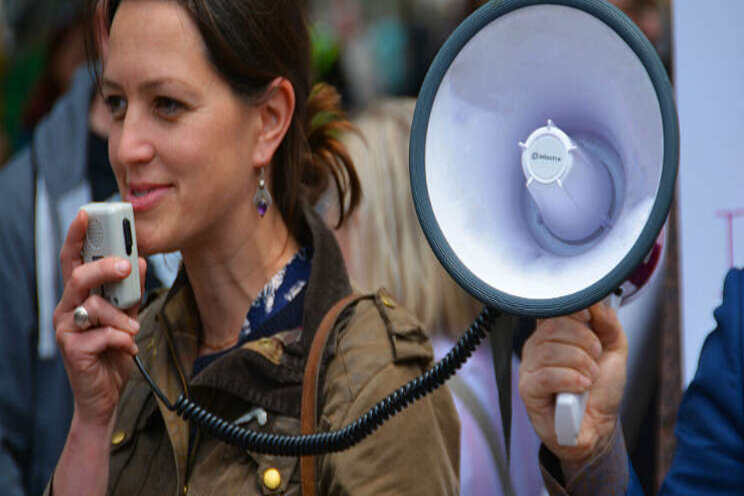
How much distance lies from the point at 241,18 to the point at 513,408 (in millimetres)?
947

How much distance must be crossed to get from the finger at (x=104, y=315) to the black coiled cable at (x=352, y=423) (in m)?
0.18

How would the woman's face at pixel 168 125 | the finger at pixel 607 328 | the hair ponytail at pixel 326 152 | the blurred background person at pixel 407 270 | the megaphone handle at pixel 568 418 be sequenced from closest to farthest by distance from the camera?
the megaphone handle at pixel 568 418 → the finger at pixel 607 328 → the woman's face at pixel 168 125 → the hair ponytail at pixel 326 152 → the blurred background person at pixel 407 270

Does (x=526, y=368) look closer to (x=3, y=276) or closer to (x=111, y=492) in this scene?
(x=111, y=492)

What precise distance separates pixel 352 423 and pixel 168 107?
27.3 inches

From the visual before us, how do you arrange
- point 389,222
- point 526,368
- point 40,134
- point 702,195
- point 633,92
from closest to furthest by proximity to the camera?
point 633,92 → point 526,368 → point 702,195 → point 389,222 → point 40,134

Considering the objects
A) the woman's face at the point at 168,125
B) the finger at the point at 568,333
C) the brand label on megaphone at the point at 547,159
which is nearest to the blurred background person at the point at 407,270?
the woman's face at the point at 168,125

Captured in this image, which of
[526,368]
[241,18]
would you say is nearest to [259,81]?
[241,18]

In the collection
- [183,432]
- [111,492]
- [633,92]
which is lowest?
[111,492]

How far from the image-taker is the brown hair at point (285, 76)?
1.99m

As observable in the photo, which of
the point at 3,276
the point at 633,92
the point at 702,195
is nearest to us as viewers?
the point at 633,92

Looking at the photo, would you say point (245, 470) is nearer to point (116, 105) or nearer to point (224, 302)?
point (224, 302)

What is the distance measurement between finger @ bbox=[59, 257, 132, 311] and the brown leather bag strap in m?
0.36

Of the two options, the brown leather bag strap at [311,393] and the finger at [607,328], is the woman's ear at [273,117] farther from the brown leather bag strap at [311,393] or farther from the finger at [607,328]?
the finger at [607,328]

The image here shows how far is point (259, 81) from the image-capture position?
6.74 feet
